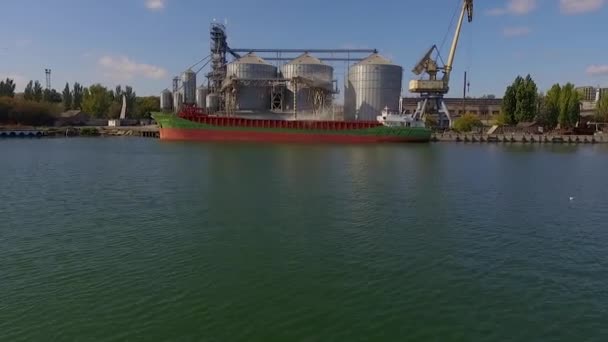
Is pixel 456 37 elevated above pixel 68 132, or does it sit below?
above

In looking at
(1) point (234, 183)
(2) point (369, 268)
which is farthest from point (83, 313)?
(1) point (234, 183)

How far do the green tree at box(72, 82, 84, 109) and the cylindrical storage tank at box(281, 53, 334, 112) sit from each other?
70397mm

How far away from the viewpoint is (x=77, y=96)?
121188mm

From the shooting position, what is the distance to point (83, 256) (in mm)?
11477

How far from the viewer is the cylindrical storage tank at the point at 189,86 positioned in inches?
3169

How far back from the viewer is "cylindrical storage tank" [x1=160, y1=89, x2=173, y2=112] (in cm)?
8040

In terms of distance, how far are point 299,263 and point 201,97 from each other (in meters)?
70.1

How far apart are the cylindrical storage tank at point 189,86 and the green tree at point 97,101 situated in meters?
43.1

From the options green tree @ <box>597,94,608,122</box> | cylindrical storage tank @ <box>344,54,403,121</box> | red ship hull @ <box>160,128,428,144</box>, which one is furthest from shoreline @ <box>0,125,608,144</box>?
green tree @ <box>597,94,608,122</box>

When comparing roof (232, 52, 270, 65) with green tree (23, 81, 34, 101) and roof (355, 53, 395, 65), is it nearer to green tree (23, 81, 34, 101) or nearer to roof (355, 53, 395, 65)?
roof (355, 53, 395, 65)

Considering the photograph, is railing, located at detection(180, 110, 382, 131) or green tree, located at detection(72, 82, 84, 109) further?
green tree, located at detection(72, 82, 84, 109)

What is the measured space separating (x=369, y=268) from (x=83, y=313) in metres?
6.29

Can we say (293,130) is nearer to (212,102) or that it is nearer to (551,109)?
(212,102)

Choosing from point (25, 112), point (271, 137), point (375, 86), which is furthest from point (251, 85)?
point (25, 112)
